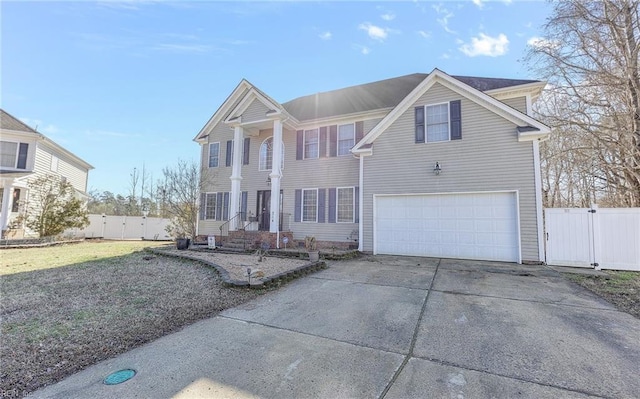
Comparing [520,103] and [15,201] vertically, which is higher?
[520,103]

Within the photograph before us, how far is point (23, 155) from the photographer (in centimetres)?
1681

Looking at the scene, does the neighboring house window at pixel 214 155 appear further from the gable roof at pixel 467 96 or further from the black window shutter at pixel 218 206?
the gable roof at pixel 467 96

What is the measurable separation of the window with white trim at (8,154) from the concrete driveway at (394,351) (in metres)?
20.6

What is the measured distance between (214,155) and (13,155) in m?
12.0

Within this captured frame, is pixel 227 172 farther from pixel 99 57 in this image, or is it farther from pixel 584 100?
pixel 584 100

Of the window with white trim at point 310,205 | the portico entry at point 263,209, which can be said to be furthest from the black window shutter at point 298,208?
the portico entry at point 263,209

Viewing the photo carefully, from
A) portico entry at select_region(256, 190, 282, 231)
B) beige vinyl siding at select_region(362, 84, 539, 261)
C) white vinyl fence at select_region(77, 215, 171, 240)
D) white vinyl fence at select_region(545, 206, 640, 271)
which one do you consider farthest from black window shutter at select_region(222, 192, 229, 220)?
white vinyl fence at select_region(545, 206, 640, 271)

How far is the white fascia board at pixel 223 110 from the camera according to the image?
Answer: 50.0 ft

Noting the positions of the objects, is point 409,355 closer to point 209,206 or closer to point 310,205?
point 310,205

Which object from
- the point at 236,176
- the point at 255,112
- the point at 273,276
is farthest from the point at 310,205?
the point at 273,276

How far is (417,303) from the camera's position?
5.17 meters

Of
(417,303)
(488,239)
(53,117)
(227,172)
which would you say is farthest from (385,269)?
(53,117)

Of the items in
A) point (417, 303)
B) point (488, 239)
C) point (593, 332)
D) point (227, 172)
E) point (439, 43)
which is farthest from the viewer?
point (227, 172)

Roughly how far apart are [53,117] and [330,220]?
66.6ft
